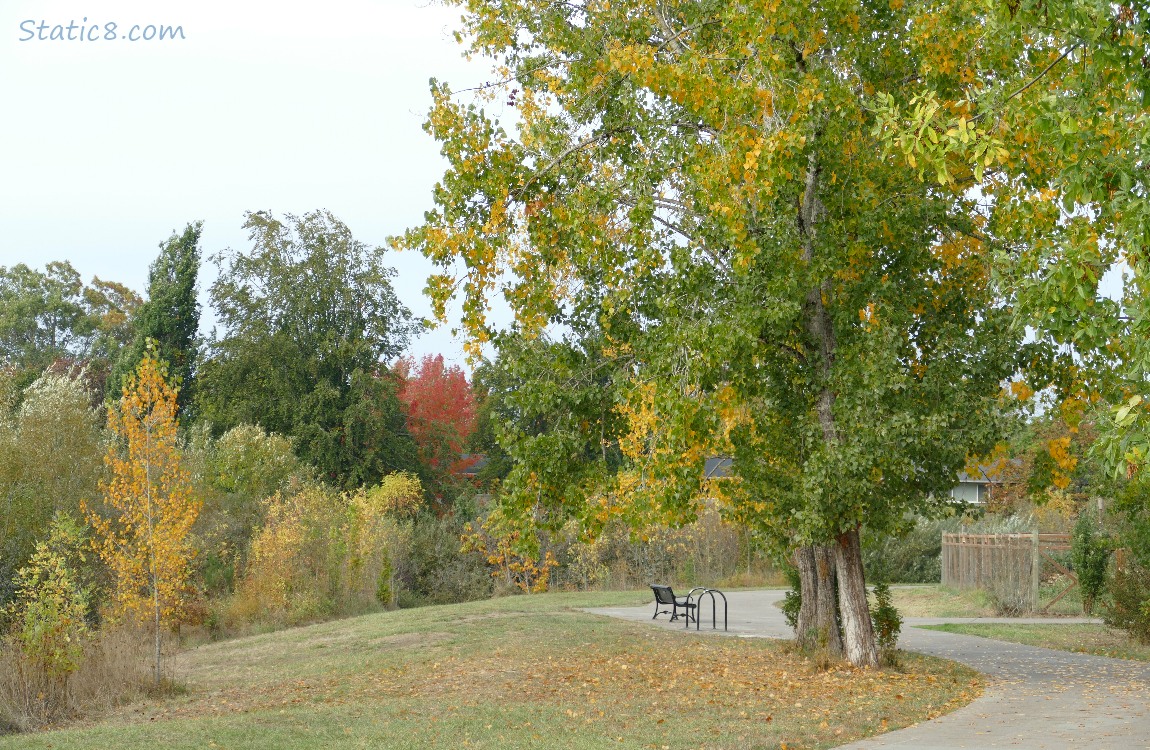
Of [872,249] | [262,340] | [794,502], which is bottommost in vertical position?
[794,502]

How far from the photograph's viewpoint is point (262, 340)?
124ft

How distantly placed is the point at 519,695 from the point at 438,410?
3183 cm

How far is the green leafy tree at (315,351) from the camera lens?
36969mm

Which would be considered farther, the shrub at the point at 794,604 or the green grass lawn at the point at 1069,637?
the green grass lawn at the point at 1069,637

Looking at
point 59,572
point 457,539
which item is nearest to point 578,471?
point 59,572

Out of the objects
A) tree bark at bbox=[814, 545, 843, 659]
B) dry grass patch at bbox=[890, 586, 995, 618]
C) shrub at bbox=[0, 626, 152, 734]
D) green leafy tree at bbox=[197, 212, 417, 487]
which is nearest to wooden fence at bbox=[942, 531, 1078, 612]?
dry grass patch at bbox=[890, 586, 995, 618]

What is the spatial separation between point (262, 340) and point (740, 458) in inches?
1127

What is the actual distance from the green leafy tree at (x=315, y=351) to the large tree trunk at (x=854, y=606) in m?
26.0


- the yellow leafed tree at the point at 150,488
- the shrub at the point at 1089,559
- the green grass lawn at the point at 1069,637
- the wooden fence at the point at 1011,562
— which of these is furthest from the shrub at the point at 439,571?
the shrub at the point at 1089,559

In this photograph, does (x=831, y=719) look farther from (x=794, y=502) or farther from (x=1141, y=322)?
(x=1141, y=322)

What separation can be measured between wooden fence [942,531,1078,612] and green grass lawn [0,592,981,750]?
687cm

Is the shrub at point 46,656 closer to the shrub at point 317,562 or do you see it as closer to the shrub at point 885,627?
the shrub at point 885,627

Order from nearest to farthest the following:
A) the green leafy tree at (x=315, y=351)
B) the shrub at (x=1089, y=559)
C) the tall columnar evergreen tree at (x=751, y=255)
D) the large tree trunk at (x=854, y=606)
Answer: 1. the tall columnar evergreen tree at (x=751, y=255)
2. the large tree trunk at (x=854, y=606)
3. the shrub at (x=1089, y=559)
4. the green leafy tree at (x=315, y=351)

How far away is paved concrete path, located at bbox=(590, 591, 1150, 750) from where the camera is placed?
8.29 metres
